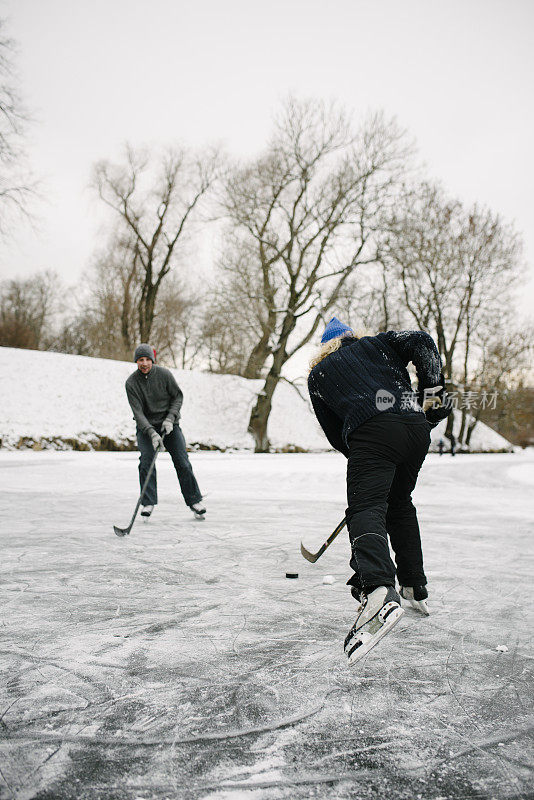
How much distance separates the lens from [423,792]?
1.49 meters

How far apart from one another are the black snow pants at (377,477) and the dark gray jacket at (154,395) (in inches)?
145

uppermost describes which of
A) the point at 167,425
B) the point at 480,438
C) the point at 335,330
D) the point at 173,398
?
the point at 335,330

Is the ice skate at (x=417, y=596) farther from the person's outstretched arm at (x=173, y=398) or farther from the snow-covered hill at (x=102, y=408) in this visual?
the snow-covered hill at (x=102, y=408)

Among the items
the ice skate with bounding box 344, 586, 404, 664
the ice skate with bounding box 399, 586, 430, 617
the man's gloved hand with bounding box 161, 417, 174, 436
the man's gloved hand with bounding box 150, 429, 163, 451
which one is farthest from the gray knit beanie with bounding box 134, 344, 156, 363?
the ice skate with bounding box 344, 586, 404, 664

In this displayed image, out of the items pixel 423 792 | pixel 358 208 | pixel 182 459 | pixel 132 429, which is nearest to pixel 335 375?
pixel 423 792

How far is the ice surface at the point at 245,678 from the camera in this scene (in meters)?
1.56

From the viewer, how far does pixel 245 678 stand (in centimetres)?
219

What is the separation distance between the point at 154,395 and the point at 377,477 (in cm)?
399

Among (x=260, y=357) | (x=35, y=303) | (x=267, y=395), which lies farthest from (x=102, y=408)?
(x=35, y=303)

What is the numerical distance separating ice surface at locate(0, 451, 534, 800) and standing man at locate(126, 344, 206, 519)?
1.17 meters

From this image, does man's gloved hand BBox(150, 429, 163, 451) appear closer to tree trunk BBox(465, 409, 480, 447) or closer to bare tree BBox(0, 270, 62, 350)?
tree trunk BBox(465, 409, 480, 447)

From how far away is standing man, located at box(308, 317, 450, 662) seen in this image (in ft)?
8.18

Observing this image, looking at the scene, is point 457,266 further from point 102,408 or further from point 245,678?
point 245,678

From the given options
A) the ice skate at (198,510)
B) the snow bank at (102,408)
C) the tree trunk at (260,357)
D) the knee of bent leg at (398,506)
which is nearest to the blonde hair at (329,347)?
the knee of bent leg at (398,506)
